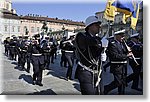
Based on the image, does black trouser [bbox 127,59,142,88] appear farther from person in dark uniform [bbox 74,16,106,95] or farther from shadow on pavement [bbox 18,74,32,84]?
shadow on pavement [bbox 18,74,32,84]

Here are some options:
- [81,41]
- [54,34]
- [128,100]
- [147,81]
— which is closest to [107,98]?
[128,100]

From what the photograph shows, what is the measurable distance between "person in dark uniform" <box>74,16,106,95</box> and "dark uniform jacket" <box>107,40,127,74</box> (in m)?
0.94

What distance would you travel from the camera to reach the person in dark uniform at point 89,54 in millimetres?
4007

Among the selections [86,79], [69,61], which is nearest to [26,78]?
[69,61]

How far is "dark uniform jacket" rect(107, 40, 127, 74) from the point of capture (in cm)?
502

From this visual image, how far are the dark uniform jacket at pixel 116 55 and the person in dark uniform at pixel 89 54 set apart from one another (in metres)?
0.94

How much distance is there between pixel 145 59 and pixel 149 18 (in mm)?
549

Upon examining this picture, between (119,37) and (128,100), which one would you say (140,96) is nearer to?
(128,100)

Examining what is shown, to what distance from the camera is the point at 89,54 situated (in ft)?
13.3

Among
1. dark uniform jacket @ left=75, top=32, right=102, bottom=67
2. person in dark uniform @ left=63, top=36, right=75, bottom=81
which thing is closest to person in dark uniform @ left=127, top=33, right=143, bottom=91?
person in dark uniform @ left=63, top=36, right=75, bottom=81

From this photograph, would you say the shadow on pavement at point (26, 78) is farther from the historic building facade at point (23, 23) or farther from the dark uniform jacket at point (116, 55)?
the dark uniform jacket at point (116, 55)

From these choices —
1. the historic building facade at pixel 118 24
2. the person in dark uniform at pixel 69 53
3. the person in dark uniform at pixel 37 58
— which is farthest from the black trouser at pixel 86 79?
the person in dark uniform at pixel 69 53

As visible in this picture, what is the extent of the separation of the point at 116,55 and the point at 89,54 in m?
1.09

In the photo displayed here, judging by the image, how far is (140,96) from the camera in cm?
456
